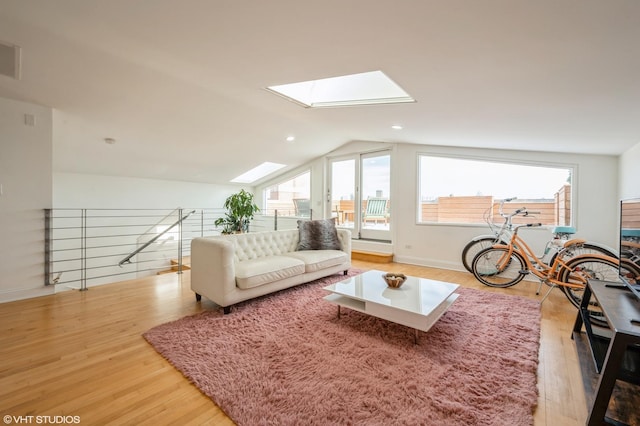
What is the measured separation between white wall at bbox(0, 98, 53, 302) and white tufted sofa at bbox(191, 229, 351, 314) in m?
1.85

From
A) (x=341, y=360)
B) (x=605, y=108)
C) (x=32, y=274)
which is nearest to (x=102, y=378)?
(x=341, y=360)

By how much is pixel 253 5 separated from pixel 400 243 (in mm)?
4498

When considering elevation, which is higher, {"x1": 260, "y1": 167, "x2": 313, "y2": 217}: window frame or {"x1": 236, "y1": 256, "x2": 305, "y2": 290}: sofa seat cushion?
{"x1": 260, "y1": 167, "x2": 313, "y2": 217}: window frame

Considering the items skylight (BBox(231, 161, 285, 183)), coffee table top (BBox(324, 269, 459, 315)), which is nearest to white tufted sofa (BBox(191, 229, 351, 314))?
coffee table top (BBox(324, 269, 459, 315))

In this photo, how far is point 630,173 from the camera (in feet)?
10.2

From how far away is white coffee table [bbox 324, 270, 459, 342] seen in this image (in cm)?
204

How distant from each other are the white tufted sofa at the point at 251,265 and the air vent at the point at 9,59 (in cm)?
212

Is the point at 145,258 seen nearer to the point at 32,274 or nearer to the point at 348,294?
the point at 32,274

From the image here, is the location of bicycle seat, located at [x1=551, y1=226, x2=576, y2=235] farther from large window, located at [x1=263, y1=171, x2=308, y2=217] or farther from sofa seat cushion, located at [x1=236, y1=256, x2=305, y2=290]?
large window, located at [x1=263, y1=171, x2=308, y2=217]

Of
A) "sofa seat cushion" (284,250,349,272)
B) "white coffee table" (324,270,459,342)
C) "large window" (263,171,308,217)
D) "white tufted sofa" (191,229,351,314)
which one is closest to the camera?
"white coffee table" (324,270,459,342)

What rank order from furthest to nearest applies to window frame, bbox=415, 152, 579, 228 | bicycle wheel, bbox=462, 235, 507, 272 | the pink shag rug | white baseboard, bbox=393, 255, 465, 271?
white baseboard, bbox=393, 255, 465, 271 → bicycle wheel, bbox=462, 235, 507, 272 → window frame, bbox=415, 152, 579, 228 → the pink shag rug

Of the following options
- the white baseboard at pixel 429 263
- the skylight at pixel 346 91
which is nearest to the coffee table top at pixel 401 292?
the skylight at pixel 346 91

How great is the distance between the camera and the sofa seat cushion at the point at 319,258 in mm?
3344

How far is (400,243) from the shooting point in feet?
17.0
